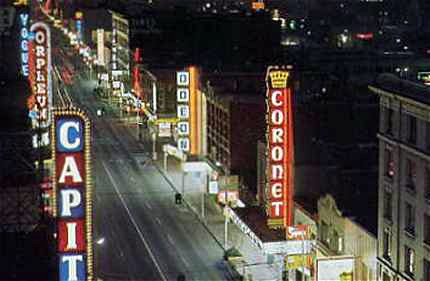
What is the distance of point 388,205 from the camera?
5847cm

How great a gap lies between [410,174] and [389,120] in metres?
3.90

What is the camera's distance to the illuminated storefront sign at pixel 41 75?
335 feet

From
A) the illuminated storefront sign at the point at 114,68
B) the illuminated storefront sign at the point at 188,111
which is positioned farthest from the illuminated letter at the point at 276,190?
the illuminated storefront sign at the point at 114,68

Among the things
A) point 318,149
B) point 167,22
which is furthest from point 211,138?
point 167,22

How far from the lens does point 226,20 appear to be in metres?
166

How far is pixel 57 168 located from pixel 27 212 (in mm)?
17528

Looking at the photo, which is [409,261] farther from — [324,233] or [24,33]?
[24,33]

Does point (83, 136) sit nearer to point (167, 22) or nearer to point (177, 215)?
point (177, 215)

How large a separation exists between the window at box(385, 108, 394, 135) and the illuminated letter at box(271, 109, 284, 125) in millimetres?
10122

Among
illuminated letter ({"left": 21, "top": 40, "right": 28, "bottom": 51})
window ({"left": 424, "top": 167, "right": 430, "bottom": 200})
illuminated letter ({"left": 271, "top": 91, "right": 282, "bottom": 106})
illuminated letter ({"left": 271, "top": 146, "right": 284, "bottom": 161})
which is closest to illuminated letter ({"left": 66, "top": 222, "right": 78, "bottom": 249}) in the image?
window ({"left": 424, "top": 167, "right": 430, "bottom": 200})

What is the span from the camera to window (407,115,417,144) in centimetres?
5484

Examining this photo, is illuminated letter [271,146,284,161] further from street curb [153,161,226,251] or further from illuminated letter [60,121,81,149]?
illuminated letter [60,121,81,149]

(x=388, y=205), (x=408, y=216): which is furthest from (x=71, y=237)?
(x=388, y=205)

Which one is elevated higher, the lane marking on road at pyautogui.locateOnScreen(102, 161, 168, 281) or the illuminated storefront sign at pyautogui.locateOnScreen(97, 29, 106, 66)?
the illuminated storefront sign at pyautogui.locateOnScreen(97, 29, 106, 66)
